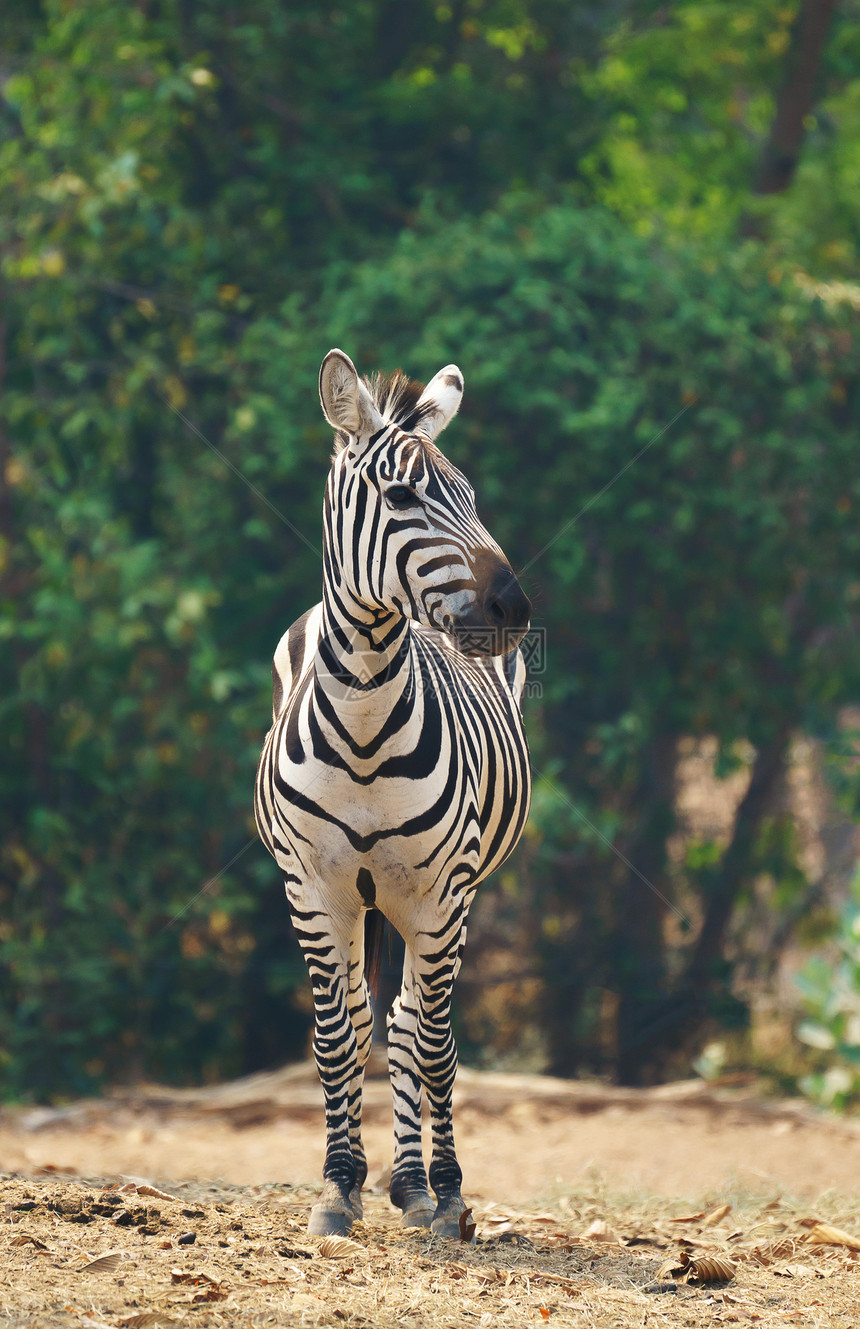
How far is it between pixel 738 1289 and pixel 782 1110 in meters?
3.93

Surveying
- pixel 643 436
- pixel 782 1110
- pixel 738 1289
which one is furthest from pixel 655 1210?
pixel 643 436

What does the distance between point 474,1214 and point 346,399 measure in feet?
9.55

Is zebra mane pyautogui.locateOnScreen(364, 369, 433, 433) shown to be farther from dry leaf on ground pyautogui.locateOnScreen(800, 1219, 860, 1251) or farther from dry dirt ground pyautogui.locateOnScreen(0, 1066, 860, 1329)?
dry leaf on ground pyautogui.locateOnScreen(800, 1219, 860, 1251)

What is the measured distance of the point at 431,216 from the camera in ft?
26.8

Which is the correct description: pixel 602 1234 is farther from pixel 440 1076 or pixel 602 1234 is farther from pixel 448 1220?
pixel 440 1076

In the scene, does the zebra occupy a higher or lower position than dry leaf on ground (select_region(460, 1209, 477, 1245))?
higher

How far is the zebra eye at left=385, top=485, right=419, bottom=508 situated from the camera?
3.58 metres

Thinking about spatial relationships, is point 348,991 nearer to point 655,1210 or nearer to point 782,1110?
point 655,1210

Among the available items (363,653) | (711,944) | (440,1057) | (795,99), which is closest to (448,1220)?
(440,1057)

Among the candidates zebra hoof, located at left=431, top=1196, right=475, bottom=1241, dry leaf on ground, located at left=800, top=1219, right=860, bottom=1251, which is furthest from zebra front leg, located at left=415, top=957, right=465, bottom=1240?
dry leaf on ground, located at left=800, top=1219, right=860, bottom=1251

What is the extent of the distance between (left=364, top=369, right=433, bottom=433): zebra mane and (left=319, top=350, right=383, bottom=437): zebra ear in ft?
0.30

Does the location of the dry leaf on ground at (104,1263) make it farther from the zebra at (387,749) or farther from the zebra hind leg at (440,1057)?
the zebra hind leg at (440,1057)

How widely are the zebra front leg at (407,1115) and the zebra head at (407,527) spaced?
1.26m

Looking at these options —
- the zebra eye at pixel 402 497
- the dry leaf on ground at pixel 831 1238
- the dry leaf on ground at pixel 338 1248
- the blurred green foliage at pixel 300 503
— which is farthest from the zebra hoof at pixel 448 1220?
the blurred green foliage at pixel 300 503
